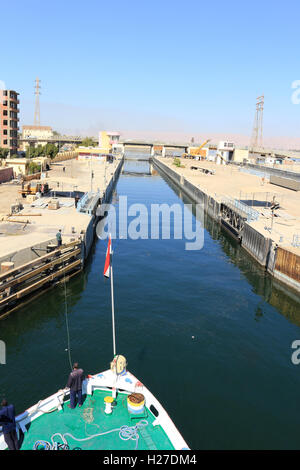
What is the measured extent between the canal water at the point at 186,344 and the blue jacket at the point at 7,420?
16.3 ft

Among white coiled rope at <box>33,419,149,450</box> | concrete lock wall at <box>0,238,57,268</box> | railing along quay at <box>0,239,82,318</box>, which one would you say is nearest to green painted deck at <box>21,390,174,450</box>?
white coiled rope at <box>33,419,149,450</box>

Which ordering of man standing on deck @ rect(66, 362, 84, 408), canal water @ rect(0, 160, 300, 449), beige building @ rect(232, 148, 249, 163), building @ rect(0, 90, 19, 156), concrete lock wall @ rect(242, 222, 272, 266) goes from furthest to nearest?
beige building @ rect(232, 148, 249, 163)
building @ rect(0, 90, 19, 156)
concrete lock wall @ rect(242, 222, 272, 266)
canal water @ rect(0, 160, 300, 449)
man standing on deck @ rect(66, 362, 84, 408)

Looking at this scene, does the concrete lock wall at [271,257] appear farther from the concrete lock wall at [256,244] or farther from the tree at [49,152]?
the tree at [49,152]

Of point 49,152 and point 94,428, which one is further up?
point 49,152

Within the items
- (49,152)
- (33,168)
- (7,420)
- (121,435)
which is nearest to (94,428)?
(121,435)

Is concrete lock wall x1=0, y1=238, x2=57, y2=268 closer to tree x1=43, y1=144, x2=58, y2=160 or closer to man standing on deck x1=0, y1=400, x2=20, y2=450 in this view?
man standing on deck x1=0, y1=400, x2=20, y2=450

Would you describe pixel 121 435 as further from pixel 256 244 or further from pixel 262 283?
pixel 256 244

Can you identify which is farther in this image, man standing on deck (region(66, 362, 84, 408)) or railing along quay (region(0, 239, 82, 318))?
railing along quay (region(0, 239, 82, 318))

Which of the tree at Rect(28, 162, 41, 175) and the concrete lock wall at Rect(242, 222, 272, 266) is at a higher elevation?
the tree at Rect(28, 162, 41, 175)

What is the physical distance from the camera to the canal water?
53.7ft

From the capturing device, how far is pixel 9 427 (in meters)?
11.5

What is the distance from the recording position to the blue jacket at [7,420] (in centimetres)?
1138

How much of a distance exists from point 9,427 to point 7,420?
0.24 metres
